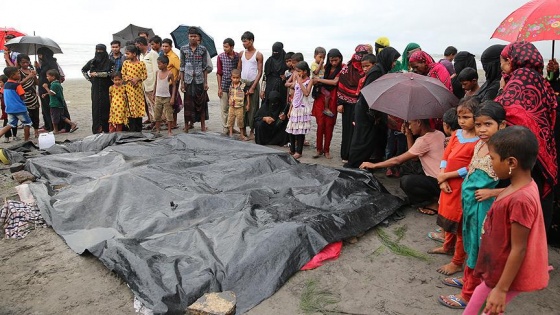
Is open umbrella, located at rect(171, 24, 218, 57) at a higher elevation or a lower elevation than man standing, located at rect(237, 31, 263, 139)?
higher

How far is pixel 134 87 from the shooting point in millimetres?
7062

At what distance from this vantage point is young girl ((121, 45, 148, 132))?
6980 millimetres

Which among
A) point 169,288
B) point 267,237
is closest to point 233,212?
point 267,237

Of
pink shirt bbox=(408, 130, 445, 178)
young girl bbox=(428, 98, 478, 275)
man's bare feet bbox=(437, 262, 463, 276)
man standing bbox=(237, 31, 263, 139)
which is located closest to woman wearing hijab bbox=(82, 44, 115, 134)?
man standing bbox=(237, 31, 263, 139)

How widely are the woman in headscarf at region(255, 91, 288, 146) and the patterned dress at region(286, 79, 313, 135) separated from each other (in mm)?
749

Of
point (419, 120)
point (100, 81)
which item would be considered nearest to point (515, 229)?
point (419, 120)

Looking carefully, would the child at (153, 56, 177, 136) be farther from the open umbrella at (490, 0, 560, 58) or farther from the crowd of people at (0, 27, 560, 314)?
the open umbrella at (490, 0, 560, 58)

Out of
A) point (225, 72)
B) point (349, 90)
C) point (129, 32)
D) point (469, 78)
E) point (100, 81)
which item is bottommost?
point (100, 81)

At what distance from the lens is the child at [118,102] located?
6961mm

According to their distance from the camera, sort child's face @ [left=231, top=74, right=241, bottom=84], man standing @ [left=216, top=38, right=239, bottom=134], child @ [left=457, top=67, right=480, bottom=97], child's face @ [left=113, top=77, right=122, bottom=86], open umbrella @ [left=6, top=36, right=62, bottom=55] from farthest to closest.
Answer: open umbrella @ [left=6, top=36, right=62, bottom=55], man standing @ [left=216, top=38, right=239, bottom=134], child's face @ [left=231, top=74, right=241, bottom=84], child's face @ [left=113, top=77, right=122, bottom=86], child @ [left=457, top=67, right=480, bottom=97]

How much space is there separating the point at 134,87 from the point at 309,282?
5253mm

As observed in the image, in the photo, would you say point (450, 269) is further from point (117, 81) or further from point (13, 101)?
point (13, 101)

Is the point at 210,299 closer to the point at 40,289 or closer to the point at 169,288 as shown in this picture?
the point at 169,288

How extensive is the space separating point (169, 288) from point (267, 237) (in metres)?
0.82
